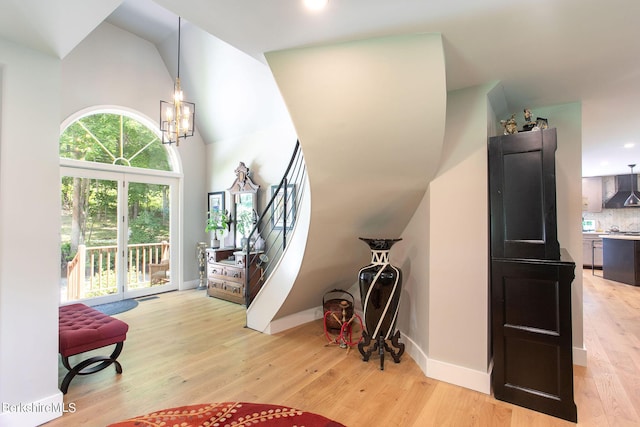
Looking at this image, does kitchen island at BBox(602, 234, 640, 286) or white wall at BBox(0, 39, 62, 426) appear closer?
white wall at BBox(0, 39, 62, 426)

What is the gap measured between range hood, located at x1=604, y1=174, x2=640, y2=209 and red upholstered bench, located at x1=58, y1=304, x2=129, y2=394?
1073cm

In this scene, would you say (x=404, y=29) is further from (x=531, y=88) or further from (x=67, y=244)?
(x=67, y=244)

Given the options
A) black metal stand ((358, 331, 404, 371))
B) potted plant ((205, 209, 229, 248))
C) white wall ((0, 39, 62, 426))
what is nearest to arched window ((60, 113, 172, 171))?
potted plant ((205, 209, 229, 248))

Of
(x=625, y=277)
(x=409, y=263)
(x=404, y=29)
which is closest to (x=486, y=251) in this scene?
(x=409, y=263)

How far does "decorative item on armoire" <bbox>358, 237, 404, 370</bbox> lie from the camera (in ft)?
8.88

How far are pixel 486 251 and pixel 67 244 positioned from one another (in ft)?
18.2

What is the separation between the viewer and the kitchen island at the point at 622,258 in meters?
5.78

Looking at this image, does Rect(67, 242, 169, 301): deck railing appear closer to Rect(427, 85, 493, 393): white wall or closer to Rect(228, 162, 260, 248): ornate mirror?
Rect(228, 162, 260, 248): ornate mirror

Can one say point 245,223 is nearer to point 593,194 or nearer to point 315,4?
point 315,4

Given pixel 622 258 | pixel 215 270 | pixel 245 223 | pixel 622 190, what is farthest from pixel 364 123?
pixel 622 190

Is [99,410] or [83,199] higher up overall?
[83,199]

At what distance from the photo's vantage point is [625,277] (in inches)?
236

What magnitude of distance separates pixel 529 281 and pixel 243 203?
442 centimetres

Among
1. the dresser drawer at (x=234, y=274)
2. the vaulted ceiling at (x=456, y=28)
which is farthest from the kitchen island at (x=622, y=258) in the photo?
the dresser drawer at (x=234, y=274)
